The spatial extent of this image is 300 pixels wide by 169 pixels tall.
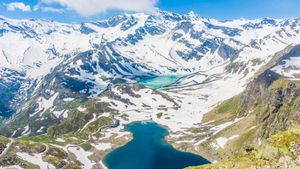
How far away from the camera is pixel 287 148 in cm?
8788

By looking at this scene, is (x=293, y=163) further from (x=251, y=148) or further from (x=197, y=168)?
(x=197, y=168)

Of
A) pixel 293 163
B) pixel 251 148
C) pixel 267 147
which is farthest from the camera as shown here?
pixel 251 148

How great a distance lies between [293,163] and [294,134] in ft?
31.3

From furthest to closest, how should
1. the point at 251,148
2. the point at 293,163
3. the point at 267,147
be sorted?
the point at 251,148 → the point at 267,147 → the point at 293,163

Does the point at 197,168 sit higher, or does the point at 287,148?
the point at 287,148

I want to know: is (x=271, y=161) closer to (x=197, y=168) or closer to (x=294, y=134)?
(x=294, y=134)

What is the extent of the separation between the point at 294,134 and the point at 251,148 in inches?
477

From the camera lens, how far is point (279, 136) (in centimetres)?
9206

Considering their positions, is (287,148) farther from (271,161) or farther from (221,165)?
(221,165)

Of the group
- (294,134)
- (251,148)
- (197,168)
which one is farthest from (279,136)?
(197,168)

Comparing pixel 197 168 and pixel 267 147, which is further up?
pixel 267 147

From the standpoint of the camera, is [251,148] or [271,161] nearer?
[271,161]

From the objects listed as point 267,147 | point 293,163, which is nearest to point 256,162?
point 267,147

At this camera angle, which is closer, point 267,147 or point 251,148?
point 267,147
